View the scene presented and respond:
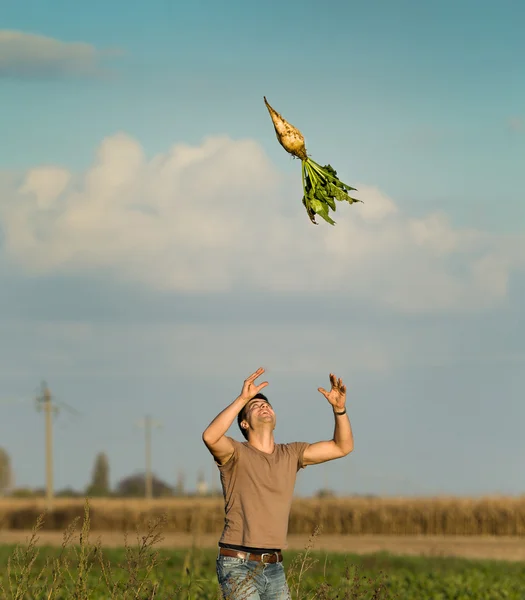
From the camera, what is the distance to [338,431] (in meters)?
7.06

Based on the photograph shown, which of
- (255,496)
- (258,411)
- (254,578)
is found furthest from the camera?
(258,411)

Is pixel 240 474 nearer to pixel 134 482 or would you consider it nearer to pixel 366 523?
pixel 366 523

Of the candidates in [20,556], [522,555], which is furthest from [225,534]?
[522,555]

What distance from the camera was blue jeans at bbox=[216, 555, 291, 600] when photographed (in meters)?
6.25

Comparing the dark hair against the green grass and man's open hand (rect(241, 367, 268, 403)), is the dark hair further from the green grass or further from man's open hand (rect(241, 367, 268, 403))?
the green grass

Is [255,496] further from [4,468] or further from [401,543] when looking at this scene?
[4,468]

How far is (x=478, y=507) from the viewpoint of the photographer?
43.2 meters

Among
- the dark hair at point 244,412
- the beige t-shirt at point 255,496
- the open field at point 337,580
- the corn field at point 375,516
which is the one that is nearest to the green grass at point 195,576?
the open field at point 337,580

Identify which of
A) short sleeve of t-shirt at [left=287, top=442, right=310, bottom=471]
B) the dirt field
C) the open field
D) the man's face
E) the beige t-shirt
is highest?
the man's face

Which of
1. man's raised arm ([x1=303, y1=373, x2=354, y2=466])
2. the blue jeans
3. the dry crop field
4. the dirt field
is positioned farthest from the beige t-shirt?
the dry crop field

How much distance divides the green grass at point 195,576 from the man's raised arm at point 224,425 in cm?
52

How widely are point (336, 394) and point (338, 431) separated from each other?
23cm

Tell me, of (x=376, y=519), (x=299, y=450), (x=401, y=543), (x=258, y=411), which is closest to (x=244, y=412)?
(x=258, y=411)

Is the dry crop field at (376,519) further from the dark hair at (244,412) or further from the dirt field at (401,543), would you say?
the dark hair at (244,412)
